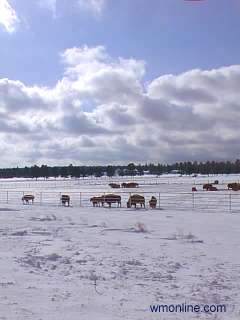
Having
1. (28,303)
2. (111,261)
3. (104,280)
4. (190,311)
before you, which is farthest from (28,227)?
(190,311)

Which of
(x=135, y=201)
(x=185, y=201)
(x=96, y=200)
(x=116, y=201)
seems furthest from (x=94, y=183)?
(x=135, y=201)

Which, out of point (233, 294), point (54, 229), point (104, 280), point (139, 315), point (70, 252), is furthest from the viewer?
point (54, 229)

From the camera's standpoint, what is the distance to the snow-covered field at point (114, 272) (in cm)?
820

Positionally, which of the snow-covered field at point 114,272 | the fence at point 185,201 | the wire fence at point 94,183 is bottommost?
the snow-covered field at point 114,272

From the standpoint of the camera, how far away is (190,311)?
7.85 metres

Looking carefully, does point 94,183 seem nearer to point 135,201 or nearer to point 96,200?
point 96,200

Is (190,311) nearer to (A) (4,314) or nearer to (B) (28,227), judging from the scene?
Answer: (A) (4,314)

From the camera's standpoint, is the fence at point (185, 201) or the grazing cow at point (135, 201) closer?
the fence at point (185, 201)

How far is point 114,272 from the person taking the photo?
446 inches

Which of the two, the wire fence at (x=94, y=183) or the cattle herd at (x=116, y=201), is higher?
the wire fence at (x=94, y=183)

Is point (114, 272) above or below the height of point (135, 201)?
below

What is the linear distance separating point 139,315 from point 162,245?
335 inches

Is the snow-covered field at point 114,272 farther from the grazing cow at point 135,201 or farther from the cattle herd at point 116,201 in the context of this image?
the grazing cow at point 135,201

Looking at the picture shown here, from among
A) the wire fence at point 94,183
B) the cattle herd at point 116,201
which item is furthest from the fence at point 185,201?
the wire fence at point 94,183
